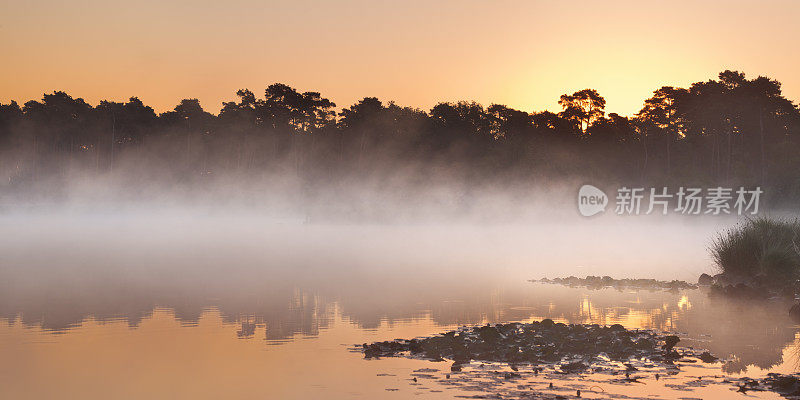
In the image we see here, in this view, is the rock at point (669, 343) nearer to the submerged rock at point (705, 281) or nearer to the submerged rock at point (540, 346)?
the submerged rock at point (540, 346)

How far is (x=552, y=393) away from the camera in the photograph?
16.7 meters

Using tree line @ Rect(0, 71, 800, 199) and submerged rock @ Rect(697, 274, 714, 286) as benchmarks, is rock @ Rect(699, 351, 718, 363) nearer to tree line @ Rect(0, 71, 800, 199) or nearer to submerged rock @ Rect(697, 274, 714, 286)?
submerged rock @ Rect(697, 274, 714, 286)

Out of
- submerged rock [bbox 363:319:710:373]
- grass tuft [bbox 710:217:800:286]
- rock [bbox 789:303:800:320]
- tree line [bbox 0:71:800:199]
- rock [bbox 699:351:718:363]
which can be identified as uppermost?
tree line [bbox 0:71:800:199]

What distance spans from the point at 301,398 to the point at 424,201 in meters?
128

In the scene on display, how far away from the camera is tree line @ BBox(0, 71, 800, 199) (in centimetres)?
13050

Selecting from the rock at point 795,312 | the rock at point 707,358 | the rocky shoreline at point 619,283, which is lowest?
the rock at point 707,358

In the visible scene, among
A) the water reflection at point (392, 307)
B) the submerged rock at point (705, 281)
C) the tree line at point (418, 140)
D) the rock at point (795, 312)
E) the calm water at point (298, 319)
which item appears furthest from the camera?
the tree line at point (418, 140)

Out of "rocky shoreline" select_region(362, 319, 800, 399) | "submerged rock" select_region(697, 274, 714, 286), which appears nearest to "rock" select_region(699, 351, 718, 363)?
"rocky shoreline" select_region(362, 319, 800, 399)

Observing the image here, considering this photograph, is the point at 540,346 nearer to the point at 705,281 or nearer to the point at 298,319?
the point at 298,319

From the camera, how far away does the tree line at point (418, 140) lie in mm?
130500

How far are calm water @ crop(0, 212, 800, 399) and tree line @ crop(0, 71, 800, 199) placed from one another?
76.9 m

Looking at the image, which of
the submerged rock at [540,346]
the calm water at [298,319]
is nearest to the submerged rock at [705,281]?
the calm water at [298,319]

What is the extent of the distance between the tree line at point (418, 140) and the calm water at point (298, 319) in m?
76.9

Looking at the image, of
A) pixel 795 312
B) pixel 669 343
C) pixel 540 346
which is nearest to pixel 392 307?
pixel 540 346
